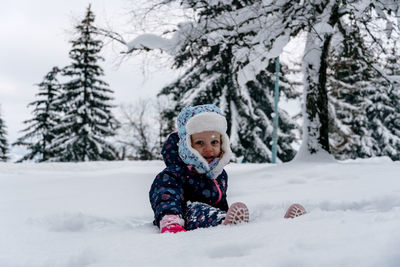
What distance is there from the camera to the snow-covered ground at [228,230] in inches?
49.5

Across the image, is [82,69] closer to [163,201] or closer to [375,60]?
[375,60]

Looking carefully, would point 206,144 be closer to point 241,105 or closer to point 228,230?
point 228,230

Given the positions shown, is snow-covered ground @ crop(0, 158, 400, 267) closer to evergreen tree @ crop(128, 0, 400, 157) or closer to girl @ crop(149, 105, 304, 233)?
girl @ crop(149, 105, 304, 233)

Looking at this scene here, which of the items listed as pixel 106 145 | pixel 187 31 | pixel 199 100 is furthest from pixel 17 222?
pixel 106 145

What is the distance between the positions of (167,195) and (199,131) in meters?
0.61

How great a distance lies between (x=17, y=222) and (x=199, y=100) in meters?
13.6

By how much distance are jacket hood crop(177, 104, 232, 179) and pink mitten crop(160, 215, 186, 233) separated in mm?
521

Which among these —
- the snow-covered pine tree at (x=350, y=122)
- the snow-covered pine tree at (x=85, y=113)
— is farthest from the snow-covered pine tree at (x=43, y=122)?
the snow-covered pine tree at (x=350, y=122)

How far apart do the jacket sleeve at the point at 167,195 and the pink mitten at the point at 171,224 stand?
8 cm

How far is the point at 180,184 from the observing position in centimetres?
270

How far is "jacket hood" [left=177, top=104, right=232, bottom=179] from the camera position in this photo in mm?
2701

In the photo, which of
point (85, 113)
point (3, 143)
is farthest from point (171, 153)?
point (3, 143)

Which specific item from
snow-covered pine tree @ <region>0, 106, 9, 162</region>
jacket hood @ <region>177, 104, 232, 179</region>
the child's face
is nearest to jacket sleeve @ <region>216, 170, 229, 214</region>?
jacket hood @ <region>177, 104, 232, 179</region>

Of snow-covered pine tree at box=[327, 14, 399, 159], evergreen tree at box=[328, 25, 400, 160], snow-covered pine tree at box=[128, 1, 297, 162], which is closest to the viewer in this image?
snow-covered pine tree at box=[128, 1, 297, 162]
